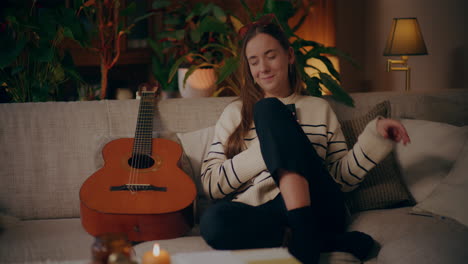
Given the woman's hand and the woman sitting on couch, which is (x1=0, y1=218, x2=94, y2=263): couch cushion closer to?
the woman sitting on couch

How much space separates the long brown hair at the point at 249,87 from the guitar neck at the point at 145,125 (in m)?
0.27

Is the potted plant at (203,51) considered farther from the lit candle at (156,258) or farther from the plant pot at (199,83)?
the lit candle at (156,258)

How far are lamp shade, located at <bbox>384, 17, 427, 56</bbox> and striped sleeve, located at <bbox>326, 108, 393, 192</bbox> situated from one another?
109 centimetres

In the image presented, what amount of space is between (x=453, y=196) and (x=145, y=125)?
3.37 feet

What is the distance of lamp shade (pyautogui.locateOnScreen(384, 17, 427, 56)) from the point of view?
261 centimetres

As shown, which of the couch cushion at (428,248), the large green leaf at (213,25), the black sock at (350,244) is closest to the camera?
the couch cushion at (428,248)

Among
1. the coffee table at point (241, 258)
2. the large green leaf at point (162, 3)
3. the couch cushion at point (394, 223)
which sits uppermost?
the large green leaf at point (162, 3)

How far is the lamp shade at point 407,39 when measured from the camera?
2607 millimetres

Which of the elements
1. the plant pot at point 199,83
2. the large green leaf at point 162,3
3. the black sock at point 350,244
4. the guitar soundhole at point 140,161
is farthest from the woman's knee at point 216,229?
the large green leaf at point 162,3

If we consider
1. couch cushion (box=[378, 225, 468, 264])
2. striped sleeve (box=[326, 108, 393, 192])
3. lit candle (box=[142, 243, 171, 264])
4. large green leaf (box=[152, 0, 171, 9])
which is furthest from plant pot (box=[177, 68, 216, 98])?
lit candle (box=[142, 243, 171, 264])

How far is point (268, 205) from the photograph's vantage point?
1.59m

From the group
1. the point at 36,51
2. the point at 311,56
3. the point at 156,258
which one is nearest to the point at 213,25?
the point at 311,56

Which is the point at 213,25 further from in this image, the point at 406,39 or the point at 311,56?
the point at 406,39

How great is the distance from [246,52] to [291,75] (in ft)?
0.62
